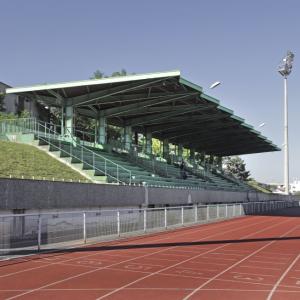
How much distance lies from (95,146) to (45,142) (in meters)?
7.80

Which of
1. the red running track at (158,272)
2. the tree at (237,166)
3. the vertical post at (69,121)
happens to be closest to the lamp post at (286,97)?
the vertical post at (69,121)

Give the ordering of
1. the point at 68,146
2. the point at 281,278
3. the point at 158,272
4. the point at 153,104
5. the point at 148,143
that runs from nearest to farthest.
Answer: the point at 281,278 → the point at 158,272 → the point at 68,146 → the point at 153,104 → the point at 148,143

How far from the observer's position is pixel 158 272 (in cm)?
1178

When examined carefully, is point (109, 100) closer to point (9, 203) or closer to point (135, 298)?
point (9, 203)

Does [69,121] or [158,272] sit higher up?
[69,121]

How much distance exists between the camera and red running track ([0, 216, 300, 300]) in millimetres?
9330

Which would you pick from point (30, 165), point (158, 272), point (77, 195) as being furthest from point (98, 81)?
point (158, 272)

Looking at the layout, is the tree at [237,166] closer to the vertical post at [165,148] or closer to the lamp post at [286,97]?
the lamp post at [286,97]

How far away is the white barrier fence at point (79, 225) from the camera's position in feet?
48.2

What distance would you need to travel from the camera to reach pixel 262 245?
18.8 m

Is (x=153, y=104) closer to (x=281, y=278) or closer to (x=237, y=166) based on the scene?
(x=281, y=278)

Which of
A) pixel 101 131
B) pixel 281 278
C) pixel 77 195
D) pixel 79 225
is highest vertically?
pixel 101 131

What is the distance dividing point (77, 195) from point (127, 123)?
1053 inches

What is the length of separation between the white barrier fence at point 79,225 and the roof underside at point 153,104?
36.1ft
